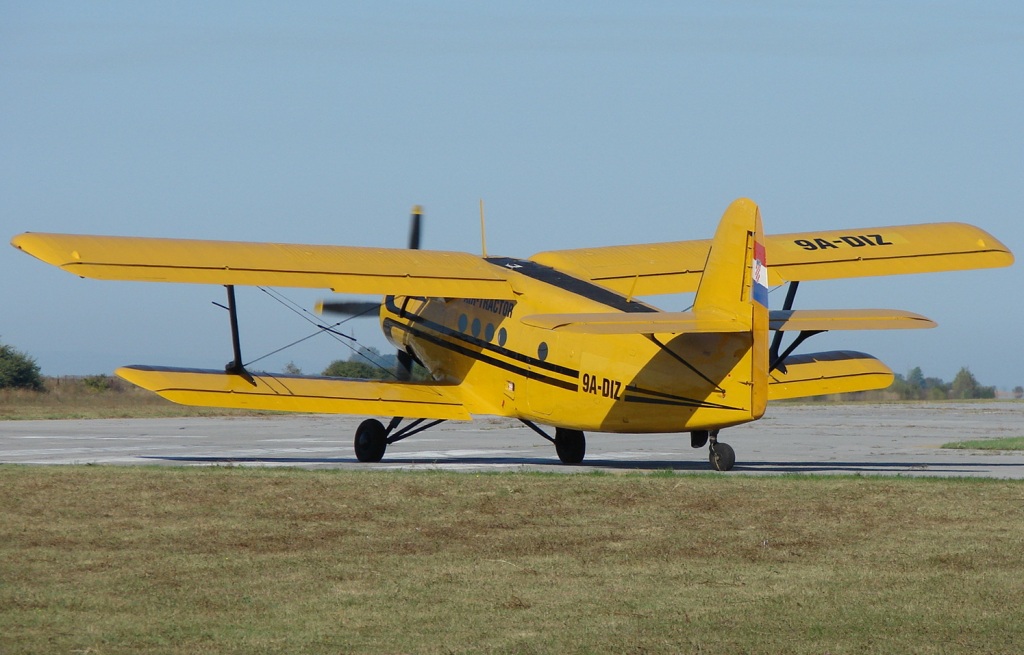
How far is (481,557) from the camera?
9.28 metres

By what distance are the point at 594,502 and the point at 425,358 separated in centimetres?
832

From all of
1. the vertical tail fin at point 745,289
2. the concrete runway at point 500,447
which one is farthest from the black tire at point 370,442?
the vertical tail fin at point 745,289

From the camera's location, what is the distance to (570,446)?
60.8 feet

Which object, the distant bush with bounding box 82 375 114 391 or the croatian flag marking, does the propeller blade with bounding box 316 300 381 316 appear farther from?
the distant bush with bounding box 82 375 114 391

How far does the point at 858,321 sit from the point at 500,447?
926cm

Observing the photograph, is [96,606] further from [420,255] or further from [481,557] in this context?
[420,255]

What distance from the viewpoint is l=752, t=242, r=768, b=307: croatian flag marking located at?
14773 mm

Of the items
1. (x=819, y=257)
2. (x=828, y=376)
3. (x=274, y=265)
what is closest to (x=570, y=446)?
(x=828, y=376)

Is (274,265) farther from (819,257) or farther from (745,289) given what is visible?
(819,257)

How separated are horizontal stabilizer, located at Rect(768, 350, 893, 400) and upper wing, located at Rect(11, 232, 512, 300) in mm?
4128

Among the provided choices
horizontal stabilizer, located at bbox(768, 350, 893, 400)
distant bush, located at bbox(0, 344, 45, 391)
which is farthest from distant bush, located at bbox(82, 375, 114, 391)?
horizontal stabilizer, located at bbox(768, 350, 893, 400)

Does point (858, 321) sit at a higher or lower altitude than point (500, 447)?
higher

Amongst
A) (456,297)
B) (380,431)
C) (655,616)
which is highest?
(456,297)

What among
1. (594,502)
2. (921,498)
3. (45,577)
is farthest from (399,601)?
(921,498)
